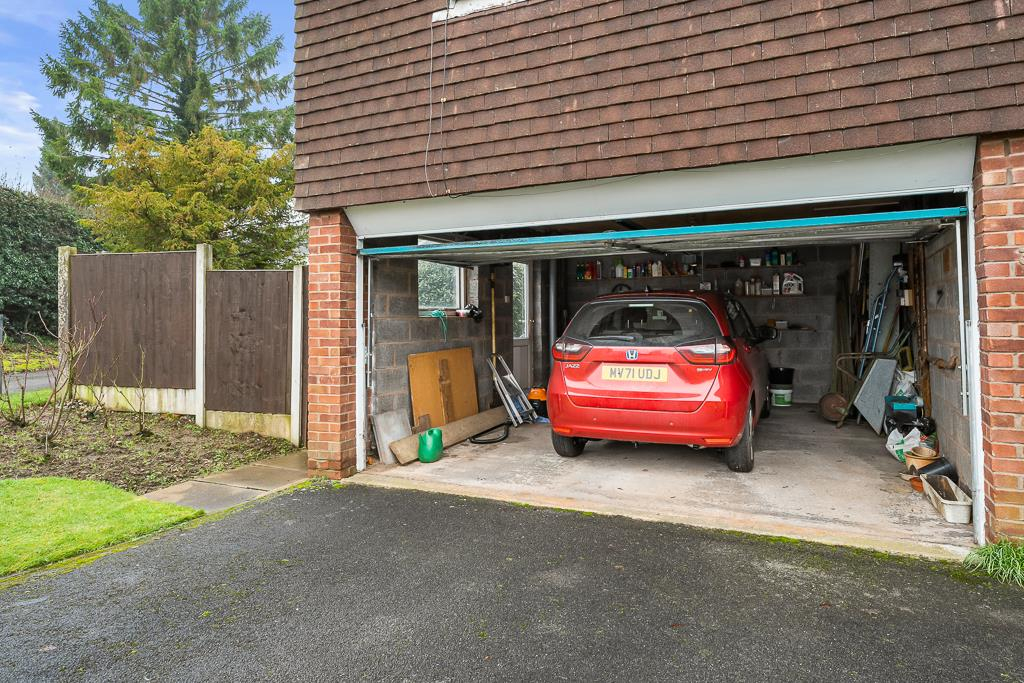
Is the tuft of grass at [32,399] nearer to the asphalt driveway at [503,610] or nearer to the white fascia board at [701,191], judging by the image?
the asphalt driveway at [503,610]

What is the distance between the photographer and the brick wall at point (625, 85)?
10.3 ft

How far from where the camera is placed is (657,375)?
14.8 feet

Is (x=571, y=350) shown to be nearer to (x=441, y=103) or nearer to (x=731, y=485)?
(x=731, y=485)

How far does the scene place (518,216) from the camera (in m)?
4.49

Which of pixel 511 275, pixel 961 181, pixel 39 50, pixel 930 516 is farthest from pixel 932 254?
pixel 39 50

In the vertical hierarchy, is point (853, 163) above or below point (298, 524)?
above

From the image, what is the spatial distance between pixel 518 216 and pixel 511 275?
3708 mm

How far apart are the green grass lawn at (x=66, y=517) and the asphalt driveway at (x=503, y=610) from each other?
26 centimetres

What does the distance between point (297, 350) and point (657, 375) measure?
3.57 meters

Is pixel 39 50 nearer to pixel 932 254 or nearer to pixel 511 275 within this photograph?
pixel 511 275

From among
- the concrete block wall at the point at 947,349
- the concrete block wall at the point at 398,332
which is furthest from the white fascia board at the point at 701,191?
the concrete block wall at the point at 398,332

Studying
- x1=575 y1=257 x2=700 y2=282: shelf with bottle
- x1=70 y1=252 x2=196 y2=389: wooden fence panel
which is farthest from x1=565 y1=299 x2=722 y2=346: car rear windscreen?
x1=575 y1=257 x2=700 y2=282: shelf with bottle

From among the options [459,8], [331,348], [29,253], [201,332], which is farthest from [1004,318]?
[29,253]

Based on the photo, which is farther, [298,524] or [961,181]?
[298,524]
